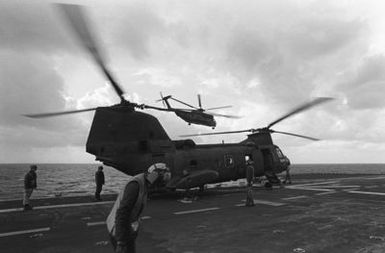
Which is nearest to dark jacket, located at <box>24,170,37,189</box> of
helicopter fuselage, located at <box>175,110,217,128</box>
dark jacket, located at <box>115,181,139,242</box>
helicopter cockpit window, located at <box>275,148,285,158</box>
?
helicopter fuselage, located at <box>175,110,217,128</box>

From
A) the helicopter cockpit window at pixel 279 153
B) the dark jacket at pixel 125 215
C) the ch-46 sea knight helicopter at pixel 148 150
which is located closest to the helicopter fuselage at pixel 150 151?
the ch-46 sea knight helicopter at pixel 148 150

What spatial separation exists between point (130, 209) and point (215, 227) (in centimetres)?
646

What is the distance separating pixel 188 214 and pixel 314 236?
5.27m

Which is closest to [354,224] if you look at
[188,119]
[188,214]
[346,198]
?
[188,214]

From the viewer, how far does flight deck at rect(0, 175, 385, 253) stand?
7.78 m

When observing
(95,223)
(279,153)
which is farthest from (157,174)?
(279,153)

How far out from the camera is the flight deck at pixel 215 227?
25.5 feet

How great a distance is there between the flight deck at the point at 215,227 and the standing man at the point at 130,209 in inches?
141

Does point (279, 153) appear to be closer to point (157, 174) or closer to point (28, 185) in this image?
point (28, 185)

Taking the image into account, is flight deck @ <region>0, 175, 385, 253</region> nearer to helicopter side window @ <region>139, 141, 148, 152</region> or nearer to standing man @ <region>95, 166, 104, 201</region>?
standing man @ <region>95, 166, 104, 201</region>

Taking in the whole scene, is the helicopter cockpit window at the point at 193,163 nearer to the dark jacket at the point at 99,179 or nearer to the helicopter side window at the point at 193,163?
the helicopter side window at the point at 193,163

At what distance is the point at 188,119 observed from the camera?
1856 cm

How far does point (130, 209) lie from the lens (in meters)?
4.07

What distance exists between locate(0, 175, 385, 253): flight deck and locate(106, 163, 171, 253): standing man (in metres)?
3.58
